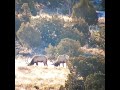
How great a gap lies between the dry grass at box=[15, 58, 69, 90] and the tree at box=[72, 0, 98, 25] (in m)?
0.53

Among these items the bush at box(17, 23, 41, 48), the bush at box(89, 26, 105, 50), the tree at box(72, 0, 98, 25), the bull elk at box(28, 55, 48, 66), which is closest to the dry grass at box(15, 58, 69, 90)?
the bull elk at box(28, 55, 48, 66)

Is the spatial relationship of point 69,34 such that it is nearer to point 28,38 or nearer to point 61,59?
point 61,59

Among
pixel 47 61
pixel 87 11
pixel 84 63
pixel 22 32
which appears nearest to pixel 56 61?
pixel 47 61

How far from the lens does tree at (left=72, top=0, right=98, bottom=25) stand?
2359 millimetres

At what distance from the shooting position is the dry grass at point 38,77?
227 cm

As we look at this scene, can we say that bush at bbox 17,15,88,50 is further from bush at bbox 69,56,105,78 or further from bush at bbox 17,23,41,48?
bush at bbox 69,56,105,78

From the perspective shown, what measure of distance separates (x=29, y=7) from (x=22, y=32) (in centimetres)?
25

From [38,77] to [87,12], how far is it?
79 centimetres

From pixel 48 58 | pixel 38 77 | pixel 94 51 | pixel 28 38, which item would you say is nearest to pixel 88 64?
pixel 94 51
